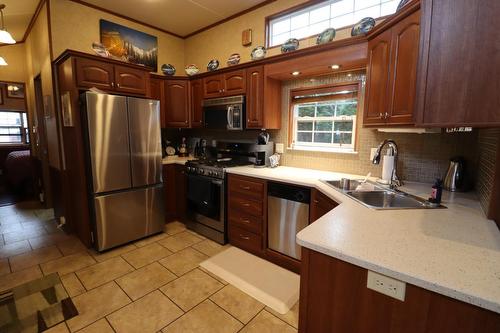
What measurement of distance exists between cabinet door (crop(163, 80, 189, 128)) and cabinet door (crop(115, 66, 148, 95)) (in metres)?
0.65

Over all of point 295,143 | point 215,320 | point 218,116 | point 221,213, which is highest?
point 218,116

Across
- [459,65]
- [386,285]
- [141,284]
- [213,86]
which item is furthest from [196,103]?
[386,285]

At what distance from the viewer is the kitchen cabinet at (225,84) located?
305 cm

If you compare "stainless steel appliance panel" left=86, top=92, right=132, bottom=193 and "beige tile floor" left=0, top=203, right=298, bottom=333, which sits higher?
"stainless steel appliance panel" left=86, top=92, right=132, bottom=193

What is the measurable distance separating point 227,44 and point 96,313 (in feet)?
12.1

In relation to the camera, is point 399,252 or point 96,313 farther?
point 96,313

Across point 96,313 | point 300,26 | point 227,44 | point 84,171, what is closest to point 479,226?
point 96,313

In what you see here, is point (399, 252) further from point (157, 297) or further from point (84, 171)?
point (84, 171)

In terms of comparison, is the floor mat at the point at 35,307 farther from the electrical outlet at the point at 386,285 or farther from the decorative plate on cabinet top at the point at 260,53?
the decorative plate on cabinet top at the point at 260,53

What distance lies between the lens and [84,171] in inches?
104

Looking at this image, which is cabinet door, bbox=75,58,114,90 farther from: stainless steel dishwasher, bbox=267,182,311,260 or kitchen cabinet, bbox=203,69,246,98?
stainless steel dishwasher, bbox=267,182,311,260

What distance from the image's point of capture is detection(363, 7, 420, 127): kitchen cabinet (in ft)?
5.40

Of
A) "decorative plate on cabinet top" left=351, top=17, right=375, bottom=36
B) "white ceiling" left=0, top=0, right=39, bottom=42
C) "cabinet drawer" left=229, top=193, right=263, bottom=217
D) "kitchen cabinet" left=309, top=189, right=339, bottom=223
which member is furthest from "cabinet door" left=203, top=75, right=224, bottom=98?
"white ceiling" left=0, top=0, right=39, bottom=42

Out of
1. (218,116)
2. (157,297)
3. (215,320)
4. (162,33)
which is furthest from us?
(162,33)
